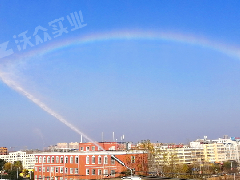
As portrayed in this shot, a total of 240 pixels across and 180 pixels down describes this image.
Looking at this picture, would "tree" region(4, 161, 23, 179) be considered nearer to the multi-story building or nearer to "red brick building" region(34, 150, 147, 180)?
"red brick building" region(34, 150, 147, 180)

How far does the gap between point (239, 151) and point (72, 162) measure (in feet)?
401

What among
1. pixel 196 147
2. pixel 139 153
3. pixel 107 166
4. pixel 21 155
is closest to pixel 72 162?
pixel 107 166

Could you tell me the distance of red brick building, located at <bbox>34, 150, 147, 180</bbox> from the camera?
43188mm

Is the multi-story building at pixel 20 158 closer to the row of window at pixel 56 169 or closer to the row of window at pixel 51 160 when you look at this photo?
the row of window at pixel 51 160

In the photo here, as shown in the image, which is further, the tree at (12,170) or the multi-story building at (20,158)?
the multi-story building at (20,158)

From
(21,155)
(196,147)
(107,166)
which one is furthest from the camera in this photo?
(21,155)

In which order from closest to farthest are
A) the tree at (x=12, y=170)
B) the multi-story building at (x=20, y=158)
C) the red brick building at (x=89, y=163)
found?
the red brick building at (x=89, y=163), the tree at (x=12, y=170), the multi-story building at (x=20, y=158)

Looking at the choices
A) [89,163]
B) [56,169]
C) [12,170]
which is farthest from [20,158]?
[89,163]

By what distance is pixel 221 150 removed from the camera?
14638 centimetres

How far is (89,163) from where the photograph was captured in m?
44.9

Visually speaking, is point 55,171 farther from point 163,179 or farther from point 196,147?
point 196,147

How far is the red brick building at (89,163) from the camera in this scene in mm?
43188

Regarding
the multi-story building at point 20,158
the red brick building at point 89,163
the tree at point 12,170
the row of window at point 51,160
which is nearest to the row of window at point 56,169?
the red brick building at point 89,163

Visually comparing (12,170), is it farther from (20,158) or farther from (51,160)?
(20,158)
